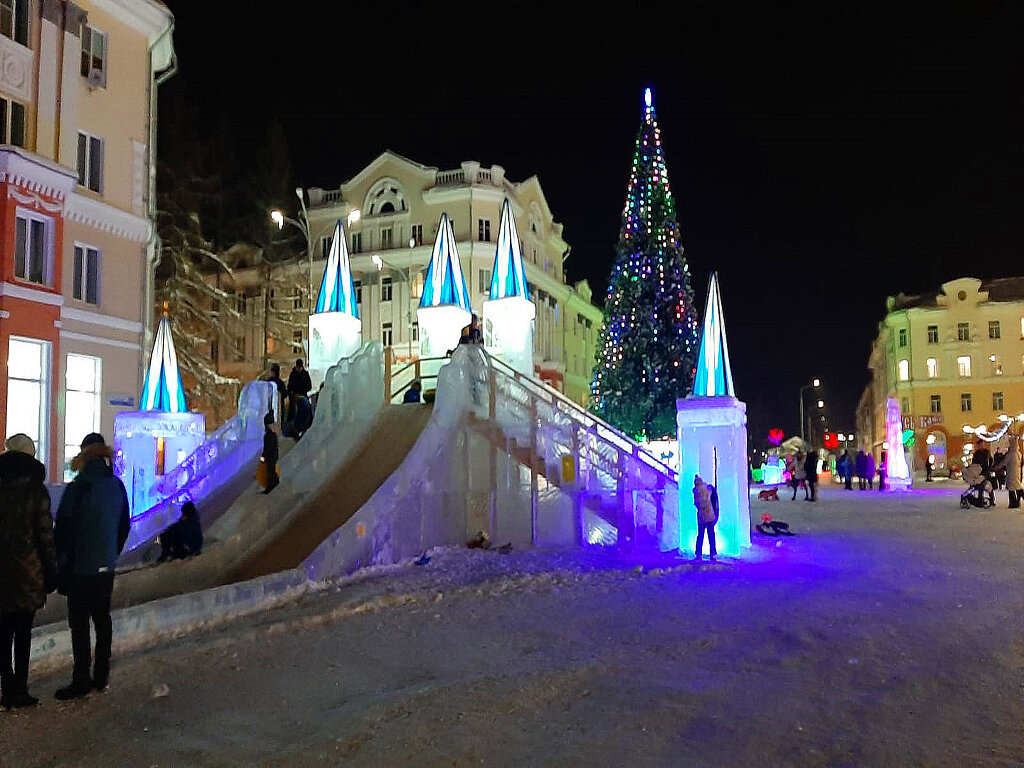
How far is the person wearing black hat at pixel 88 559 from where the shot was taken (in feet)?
20.2

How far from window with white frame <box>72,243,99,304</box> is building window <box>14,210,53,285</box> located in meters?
2.59

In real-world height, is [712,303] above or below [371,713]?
above

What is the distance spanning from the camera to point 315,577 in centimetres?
1049

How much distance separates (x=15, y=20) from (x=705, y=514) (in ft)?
62.1

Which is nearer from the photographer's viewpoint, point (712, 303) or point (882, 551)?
point (882, 551)

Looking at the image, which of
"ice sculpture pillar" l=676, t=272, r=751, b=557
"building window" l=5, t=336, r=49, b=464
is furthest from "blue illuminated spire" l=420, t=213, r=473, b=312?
"ice sculpture pillar" l=676, t=272, r=751, b=557

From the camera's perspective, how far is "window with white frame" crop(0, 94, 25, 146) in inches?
754

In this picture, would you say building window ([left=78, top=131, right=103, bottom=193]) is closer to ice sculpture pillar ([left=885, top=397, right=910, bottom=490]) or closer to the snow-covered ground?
the snow-covered ground

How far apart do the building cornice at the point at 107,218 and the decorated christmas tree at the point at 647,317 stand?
1751 cm

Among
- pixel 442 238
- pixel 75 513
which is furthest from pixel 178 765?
pixel 442 238

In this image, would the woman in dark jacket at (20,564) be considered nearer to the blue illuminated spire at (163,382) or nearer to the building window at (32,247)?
the blue illuminated spire at (163,382)

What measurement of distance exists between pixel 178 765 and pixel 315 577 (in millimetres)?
5636

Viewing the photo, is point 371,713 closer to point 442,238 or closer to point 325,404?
point 325,404

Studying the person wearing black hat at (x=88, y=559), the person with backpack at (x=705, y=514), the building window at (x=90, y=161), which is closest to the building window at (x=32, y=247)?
the building window at (x=90, y=161)
